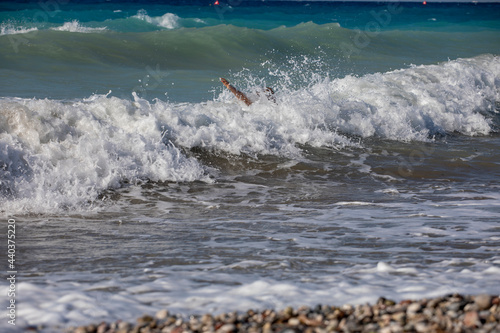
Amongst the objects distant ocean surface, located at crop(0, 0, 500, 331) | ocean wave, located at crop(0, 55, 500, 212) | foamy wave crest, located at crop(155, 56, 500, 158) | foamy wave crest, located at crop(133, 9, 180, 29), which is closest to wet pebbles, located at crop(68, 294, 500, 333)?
distant ocean surface, located at crop(0, 0, 500, 331)

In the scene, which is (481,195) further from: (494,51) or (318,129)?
(494,51)

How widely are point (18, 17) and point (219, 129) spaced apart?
30311 mm

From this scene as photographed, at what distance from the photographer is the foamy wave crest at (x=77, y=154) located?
→ 6.52 m

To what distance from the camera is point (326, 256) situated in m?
4.58

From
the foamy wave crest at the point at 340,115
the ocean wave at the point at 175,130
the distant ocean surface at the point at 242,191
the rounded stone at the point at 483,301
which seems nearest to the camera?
the rounded stone at the point at 483,301

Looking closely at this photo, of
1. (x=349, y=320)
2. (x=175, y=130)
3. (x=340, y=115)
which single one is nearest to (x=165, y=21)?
(x=340, y=115)

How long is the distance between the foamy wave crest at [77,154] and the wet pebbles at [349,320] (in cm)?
327

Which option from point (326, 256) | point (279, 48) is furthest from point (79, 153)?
point (279, 48)

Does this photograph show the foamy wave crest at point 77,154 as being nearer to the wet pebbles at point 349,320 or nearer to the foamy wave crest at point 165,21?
the wet pebbles at point 349,320

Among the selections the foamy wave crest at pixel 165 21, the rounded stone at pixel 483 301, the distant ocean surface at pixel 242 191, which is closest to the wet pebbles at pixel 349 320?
the rounded stone at pixel 483 301

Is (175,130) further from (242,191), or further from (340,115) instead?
(340,115)

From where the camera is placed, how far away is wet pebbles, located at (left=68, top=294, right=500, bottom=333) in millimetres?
3094

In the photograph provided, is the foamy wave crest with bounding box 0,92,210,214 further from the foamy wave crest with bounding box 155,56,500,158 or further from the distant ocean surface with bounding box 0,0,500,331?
the foamy wave crest with bounding box 155,56,500,158

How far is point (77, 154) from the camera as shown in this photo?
749 centimetres
